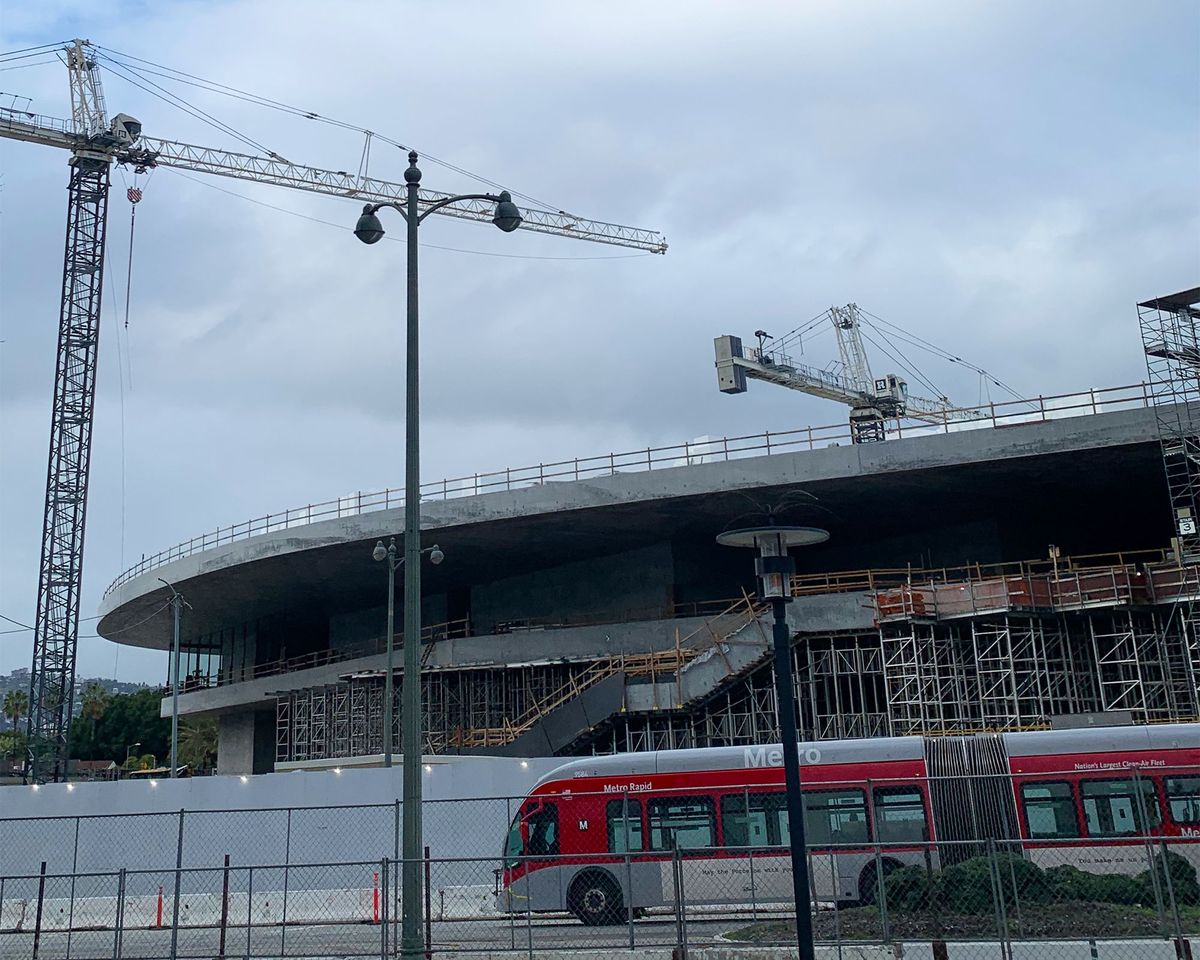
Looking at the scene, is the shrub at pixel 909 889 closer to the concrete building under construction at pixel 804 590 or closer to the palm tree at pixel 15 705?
the concrete building under construction at pixel 804 590

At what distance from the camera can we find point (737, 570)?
53.5m

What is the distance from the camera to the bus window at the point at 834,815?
2141cm

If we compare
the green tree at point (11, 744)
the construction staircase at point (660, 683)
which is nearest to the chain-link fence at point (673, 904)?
the construction staircase at point (660, 683)

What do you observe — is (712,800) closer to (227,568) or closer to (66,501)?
(227,568)

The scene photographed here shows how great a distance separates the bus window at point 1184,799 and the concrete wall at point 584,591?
3057cm

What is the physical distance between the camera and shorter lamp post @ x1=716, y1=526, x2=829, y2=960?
11133mm

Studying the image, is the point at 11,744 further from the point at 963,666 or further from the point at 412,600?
the point at 412,600

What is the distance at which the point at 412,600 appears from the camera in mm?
15477

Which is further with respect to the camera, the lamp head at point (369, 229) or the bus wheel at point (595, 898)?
the bus wheel at point (595, 898)

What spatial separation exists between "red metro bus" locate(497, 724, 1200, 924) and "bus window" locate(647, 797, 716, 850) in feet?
0.08

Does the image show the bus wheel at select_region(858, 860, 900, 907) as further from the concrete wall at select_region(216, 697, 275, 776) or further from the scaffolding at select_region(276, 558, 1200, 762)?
the concrete wall at select_region(216, 697, 275, 776)

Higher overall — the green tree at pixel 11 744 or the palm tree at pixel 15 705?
the palm tree at pixel 15 705

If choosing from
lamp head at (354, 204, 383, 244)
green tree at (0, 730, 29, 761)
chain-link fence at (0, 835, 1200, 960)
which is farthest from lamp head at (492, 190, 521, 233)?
green tree at (0, 730, 29, 761)

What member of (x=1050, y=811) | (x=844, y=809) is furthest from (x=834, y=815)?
(x=1050, y=811)
